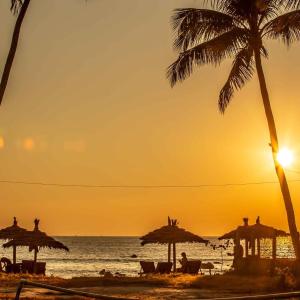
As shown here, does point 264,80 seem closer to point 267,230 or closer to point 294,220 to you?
point 294,220

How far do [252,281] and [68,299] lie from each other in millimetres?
8544

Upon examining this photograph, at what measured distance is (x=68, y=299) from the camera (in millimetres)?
18562

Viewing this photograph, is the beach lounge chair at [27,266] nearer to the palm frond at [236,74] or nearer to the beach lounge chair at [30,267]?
the beach lounge chair at [30,267]

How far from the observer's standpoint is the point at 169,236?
3725 centimetres

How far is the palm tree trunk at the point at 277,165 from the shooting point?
21297mm

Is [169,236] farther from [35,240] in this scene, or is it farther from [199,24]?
[199,24]

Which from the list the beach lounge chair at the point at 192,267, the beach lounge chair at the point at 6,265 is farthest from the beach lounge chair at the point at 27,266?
the beach lounge chair at the point at 192,267

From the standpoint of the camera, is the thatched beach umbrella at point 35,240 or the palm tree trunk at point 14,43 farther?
the thatched beach umbrella at point 35,240

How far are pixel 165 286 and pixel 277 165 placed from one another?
19.3 feet

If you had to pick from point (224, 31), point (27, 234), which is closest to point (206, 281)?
point (224, 31)

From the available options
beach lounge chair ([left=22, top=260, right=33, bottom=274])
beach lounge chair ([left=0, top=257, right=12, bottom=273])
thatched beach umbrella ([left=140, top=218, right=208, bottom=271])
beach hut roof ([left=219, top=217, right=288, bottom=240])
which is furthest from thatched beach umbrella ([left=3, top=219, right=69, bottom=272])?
beach hut roof ([left=219, top=217, right=288, bottom=240])

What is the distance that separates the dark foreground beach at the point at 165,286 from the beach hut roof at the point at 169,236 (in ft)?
31.0

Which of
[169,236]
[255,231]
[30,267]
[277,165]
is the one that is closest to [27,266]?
[30,267]

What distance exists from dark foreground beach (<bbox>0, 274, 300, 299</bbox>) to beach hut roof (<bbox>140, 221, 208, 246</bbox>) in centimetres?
943
